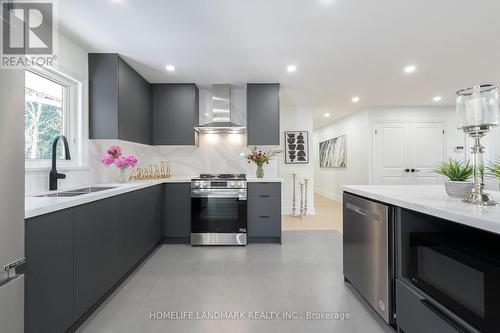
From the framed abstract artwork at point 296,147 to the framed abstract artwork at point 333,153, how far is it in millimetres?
1906

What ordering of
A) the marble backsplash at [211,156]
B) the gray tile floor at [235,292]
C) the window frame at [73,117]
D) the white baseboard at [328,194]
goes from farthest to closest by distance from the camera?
the white baseboard at [328,194] → the marble backsplash at [211,156] → the window frame at [73,117] → the gray tile floor at [235,292]

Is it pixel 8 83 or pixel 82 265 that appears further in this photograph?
pixel 82 265

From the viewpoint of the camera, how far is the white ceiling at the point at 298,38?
2.01m

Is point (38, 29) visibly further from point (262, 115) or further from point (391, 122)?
point (391, 122)

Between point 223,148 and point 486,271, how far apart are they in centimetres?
355

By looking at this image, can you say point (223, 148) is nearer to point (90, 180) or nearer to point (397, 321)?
point (90, 180)

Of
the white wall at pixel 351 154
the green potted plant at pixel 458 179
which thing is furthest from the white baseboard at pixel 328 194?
the green potted plant at pixel 458 179

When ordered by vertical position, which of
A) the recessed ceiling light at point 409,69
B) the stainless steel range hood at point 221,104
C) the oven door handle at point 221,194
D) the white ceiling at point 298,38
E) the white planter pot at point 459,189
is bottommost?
the oven door handle at point 221,194

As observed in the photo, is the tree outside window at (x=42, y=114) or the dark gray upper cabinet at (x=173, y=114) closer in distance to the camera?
the tree outside window at (x=42, y=114)

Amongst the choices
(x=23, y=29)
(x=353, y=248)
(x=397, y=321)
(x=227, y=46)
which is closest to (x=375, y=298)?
(x=397, y=321)

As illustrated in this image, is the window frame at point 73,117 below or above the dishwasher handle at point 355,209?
above

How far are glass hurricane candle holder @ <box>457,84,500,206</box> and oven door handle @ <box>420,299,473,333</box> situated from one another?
55cm

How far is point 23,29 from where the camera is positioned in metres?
0.99

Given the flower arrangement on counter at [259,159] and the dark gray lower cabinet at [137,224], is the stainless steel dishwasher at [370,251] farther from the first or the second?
the dark gray lower cabinet at [137,224]
